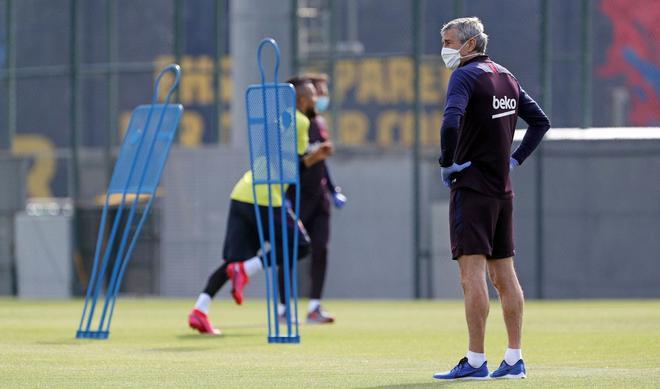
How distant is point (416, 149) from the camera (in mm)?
19719

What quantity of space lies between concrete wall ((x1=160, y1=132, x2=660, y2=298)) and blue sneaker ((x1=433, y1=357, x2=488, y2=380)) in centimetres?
1144

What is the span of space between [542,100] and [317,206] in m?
7.13

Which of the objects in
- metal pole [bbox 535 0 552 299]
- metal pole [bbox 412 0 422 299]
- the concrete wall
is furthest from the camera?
metal pole [bbox 412 0 422 299]

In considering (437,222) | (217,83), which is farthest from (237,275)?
(217,83)

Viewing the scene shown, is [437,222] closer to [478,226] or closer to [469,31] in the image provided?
[469,31]

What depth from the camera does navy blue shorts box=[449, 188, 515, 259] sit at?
297 inches

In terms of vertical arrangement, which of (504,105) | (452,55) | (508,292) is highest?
(452,55)

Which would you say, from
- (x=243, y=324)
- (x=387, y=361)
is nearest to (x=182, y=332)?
(x=243, y=324)

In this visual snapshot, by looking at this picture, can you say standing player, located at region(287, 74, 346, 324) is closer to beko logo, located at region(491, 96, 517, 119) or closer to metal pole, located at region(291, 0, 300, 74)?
beko logo, located at region(491, 96, 517, 119)

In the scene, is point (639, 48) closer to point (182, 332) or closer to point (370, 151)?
point (370, 151)

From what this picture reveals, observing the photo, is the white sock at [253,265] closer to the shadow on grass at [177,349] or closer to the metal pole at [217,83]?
the shadow on grass at [177,349]

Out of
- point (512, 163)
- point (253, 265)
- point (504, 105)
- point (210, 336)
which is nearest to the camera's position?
point (504, 105)

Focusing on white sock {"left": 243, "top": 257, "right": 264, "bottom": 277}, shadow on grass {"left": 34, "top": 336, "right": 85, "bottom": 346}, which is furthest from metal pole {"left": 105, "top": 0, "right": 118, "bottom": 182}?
shadow on grass {"left": 34, "top": 336, "right": 85, "bottom": 346}

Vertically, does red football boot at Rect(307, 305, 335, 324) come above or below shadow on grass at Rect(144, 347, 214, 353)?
below
